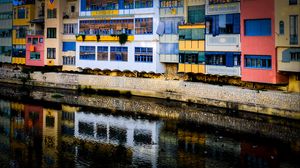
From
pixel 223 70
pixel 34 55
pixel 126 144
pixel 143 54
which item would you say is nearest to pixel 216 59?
pixel 223 70

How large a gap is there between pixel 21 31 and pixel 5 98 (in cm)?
1457

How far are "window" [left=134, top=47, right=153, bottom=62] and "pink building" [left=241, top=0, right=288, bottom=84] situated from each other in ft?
31.4

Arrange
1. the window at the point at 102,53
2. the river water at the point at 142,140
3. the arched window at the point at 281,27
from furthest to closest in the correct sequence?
the window at the point at 102,53
the arched window at the point at 281,27
the river water at the point at 142,140

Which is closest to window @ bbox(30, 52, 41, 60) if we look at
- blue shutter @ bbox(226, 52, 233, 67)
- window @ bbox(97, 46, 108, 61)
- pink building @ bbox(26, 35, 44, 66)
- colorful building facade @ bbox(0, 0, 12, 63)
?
pink building @ bbox(26, 35, 44, 66)

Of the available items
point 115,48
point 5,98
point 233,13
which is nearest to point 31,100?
point 5,98

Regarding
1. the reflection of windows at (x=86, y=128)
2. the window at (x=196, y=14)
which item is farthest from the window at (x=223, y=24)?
the reflection of windows at (x=86, y=128)

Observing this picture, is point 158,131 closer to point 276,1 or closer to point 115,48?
point 276,1

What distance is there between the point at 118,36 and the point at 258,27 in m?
14.6

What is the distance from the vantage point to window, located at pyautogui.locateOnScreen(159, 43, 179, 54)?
1463 inches

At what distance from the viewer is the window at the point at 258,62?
2962 cm

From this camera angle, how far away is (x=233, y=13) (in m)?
32.5

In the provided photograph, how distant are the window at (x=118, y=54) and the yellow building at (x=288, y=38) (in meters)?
15.6

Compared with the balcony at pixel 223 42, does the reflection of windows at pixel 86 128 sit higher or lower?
lower

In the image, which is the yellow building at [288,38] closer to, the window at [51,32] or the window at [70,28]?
the window at [70,28]
